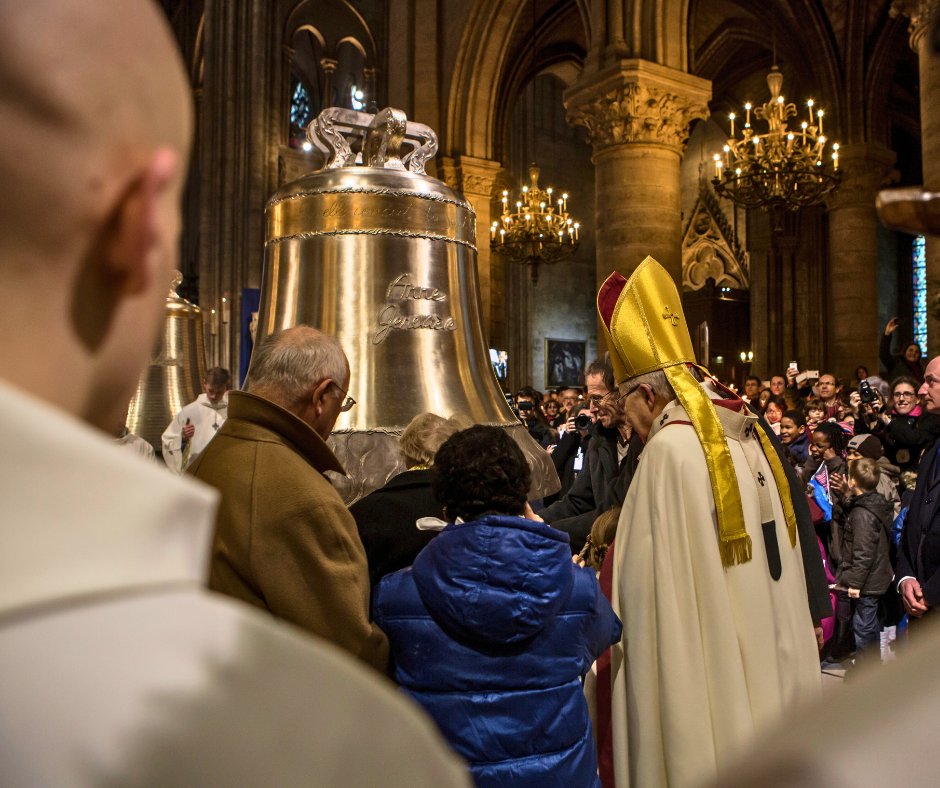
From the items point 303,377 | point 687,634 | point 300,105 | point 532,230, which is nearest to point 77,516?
point 303,377

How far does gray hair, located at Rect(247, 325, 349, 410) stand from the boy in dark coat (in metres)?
4.16

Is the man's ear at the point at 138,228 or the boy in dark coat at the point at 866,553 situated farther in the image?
the boy in dark coat at the point at 866,553

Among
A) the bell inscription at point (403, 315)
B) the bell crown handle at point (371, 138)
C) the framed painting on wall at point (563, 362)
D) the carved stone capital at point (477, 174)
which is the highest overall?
the carved stone capital at point (477, 174)

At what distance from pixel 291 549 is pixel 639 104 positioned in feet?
27.2

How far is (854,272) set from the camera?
43.1ft

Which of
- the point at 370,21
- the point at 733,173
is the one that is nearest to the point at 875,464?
the point at 733,173

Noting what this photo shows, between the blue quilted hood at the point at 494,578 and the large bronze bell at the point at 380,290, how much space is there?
0.73 meters

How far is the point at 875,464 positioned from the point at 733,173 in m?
6.57

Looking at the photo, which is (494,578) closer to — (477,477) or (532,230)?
(477,477)

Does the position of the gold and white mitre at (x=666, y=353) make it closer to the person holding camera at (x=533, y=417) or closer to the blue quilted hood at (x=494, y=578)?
the blue quilted hood at (x=494, y=578)

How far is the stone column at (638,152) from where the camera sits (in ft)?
30.3

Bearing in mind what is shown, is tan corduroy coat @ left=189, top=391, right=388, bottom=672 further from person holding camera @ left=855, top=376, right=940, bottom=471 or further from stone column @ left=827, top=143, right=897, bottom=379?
stone column @ left=827, top=143, right=897, bottom=379

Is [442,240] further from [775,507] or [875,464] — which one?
[875,464]

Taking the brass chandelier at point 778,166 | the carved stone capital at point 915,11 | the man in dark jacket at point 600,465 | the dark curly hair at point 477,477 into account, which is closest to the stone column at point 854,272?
the brass chandelier at point 778,166
